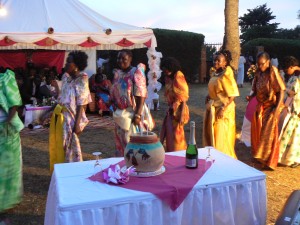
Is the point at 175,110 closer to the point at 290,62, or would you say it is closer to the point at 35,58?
the point at 290,62

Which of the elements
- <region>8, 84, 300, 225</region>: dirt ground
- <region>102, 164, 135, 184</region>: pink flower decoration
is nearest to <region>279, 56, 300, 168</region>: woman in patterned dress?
<region>8, 84, 300, 225</region>: dirt ground

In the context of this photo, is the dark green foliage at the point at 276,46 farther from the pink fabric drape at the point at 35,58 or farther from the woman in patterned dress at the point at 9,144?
the woman in patterned dress at the point at 9,144

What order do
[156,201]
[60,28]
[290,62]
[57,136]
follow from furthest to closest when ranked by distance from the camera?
[60,28] < [290,62] < [57,136] < [156,201]

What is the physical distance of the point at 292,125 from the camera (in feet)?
19.0

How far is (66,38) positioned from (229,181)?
6841mm

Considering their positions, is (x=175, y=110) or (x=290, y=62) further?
(x=290, y=62)

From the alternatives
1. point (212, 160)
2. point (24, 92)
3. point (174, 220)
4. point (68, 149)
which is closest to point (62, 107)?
point (68, 149)

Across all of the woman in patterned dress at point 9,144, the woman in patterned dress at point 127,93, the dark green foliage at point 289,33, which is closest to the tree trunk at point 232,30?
the woman in patterned dress at point 127,93

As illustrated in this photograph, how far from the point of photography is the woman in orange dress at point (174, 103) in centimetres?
482

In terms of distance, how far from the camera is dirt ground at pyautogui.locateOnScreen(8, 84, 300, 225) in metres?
4.09

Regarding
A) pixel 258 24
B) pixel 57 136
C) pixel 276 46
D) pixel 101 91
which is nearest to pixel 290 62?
pixel 57 136

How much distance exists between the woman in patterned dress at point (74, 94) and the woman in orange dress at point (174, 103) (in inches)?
43.0

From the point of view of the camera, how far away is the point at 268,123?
554 cm

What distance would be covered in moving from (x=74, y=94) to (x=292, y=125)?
347 cm
